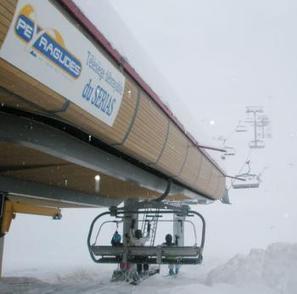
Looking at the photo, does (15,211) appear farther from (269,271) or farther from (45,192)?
(269,271)

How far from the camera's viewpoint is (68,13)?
449 cm

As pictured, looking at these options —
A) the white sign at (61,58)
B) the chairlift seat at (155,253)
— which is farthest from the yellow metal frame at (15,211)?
the white sign at (61,58)

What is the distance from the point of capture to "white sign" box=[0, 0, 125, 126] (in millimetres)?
3750

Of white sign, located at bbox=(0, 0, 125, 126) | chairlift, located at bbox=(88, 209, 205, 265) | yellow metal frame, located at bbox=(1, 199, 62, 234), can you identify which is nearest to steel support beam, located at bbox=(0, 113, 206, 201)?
white sign, located at bbox=(0, 0, 125, 126)

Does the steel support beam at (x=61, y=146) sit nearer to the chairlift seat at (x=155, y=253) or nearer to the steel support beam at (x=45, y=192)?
Result: the chairlift seat at (x=155, y=253)

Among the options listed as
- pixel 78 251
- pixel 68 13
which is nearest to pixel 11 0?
pixel 68 13

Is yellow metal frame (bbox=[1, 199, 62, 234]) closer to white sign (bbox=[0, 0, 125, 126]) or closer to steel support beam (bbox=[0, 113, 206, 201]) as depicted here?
steel support beam (bbox=[0, 113, 206, 201])

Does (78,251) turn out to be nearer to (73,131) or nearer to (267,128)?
(267,128)

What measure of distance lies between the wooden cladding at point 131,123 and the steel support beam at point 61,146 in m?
0.54

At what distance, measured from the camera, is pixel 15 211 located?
35.7 ft

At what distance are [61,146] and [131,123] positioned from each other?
101 centimetres

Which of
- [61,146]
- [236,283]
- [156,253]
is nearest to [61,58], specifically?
[61,146]

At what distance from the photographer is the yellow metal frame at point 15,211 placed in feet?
28.9

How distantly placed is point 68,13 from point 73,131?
2.10m
